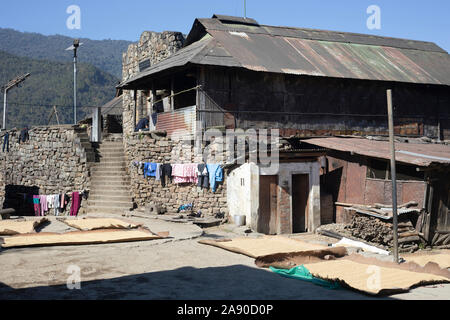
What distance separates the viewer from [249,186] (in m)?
15.0

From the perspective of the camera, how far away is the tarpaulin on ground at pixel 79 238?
11.0m

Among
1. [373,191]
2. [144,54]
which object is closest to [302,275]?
[373,191]

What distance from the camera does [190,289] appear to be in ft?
24.7

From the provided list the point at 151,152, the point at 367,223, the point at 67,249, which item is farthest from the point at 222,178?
the point at 67,249

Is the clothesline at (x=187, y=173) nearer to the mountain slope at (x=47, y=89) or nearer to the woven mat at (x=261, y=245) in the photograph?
the woven mat at (x=261, y=245)

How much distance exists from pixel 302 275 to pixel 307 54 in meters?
13.9

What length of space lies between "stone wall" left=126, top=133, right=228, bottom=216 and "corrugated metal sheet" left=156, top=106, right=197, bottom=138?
1.47 feet

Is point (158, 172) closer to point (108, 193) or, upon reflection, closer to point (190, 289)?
point (108, 193)

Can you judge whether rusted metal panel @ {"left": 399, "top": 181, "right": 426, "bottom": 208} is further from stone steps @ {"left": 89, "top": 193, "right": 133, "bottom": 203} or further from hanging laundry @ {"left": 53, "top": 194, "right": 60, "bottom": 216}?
hanging laundry @ {"left": 53, "top": 194, "right": 60, "bottom": 216}

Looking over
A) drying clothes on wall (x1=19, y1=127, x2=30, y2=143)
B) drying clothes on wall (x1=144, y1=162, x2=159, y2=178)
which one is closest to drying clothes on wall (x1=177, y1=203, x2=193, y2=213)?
drying clothes on wall (x1=144, y1=162, x2=159, y2=178)

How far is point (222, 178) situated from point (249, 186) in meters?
1.41

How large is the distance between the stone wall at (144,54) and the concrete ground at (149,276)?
602 inches

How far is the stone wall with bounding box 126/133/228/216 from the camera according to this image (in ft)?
53.4
